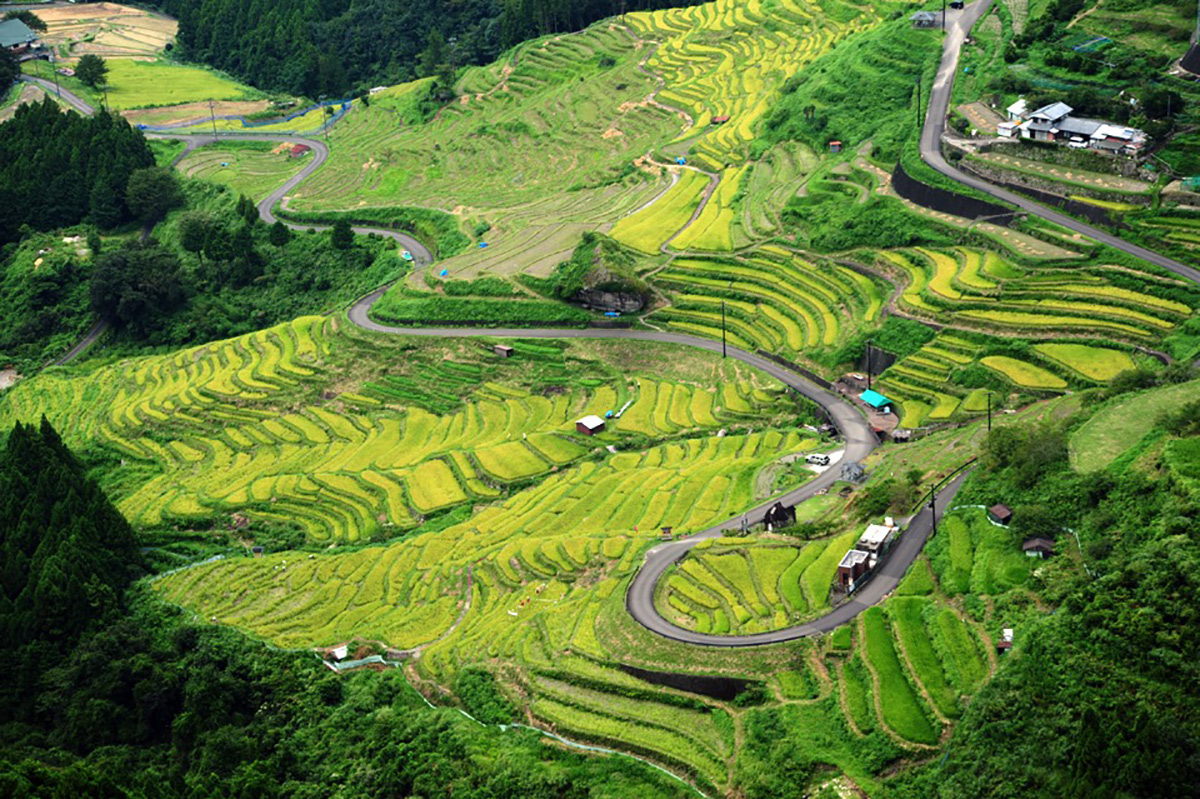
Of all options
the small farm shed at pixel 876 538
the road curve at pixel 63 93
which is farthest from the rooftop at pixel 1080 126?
the road curve at pixel 63 93

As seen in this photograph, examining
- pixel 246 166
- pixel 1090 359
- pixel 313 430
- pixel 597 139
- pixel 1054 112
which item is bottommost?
pixel 313 430

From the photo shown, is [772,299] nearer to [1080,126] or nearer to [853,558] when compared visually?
[1080,126]

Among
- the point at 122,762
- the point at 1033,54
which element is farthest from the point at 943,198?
the point at 122,762

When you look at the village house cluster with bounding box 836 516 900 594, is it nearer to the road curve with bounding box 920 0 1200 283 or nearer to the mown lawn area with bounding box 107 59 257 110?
the road curve with bounding box 920 0 1200 283

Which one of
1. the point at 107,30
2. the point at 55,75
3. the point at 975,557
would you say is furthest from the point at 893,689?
the point at 107,30

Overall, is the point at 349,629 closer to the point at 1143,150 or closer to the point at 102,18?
the point at 1143,150
